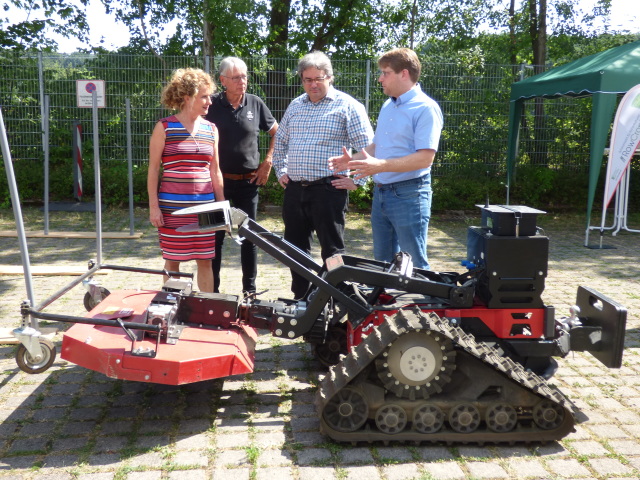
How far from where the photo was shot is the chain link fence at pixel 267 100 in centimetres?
1216

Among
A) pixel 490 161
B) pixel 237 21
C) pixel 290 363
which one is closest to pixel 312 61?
pixel 290 363

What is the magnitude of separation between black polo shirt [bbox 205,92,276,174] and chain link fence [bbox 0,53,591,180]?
6762mm

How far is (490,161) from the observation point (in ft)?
41.6

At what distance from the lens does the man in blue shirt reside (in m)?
4.17

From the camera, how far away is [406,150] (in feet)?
14.3

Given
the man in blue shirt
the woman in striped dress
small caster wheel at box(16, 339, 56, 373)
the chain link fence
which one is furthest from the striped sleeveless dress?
the chain link fence

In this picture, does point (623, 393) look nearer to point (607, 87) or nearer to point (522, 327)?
point (522, 327)

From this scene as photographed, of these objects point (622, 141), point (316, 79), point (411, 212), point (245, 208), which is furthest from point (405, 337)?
point (622, 141)

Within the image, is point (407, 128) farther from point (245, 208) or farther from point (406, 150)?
point (245, 208)

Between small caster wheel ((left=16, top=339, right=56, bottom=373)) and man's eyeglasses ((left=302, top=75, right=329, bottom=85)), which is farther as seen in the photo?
man's eyeglasses ((left=302, top=75, right=329, bottom=85))

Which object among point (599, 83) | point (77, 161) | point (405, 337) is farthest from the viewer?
point (77, 161)

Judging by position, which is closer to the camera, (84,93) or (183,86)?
(183,86)

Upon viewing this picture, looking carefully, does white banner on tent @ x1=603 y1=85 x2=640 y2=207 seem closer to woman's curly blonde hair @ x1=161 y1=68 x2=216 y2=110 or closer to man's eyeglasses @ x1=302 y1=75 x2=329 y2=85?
man's eyeglasses @ x1=302 y1=75 x2=329 y2=85

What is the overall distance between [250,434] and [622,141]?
761cm
